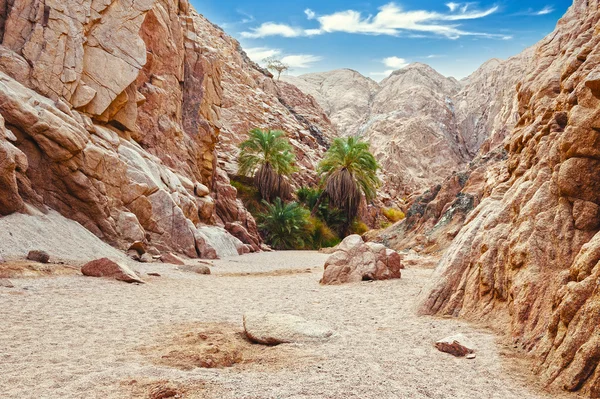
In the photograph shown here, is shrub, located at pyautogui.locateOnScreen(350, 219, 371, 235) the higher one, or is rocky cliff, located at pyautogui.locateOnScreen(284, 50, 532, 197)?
rocky cliff, located at pyautogui.locateOnScreen(284, 50, 532, 197)

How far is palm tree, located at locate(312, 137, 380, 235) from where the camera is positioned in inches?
1261

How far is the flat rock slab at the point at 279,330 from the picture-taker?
17.9ft

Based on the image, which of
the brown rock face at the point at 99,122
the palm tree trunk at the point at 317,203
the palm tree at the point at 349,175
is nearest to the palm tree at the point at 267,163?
the palm tree trunk at the point at 317,203

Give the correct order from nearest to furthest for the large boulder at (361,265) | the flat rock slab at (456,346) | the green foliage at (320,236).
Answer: the flat rock slab at (456,346) < the large boulder at (361,265) < the green foliage at (320,236)

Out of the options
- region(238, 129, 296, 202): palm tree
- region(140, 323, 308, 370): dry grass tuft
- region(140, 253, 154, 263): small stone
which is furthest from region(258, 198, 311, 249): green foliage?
region(140, 323, 308, 370): dry grass tuft

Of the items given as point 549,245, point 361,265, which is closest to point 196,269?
point 361,265

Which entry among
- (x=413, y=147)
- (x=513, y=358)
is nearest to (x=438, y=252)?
(x=513, y=358)

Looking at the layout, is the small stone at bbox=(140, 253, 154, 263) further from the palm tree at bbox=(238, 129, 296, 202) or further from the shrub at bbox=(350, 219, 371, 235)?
the shrub at bbox=(350, 219, 371, 235)

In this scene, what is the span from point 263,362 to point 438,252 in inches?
552

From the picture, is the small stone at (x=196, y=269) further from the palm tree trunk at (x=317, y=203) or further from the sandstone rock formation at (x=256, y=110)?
the palm tree trunk at (x=317, y=203)

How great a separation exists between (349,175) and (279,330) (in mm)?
27080

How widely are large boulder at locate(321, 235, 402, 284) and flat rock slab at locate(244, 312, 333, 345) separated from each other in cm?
556

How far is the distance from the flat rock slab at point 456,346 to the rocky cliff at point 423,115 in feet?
153

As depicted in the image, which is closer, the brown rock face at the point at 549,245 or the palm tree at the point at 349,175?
the brown rock face at the point at 549,245
